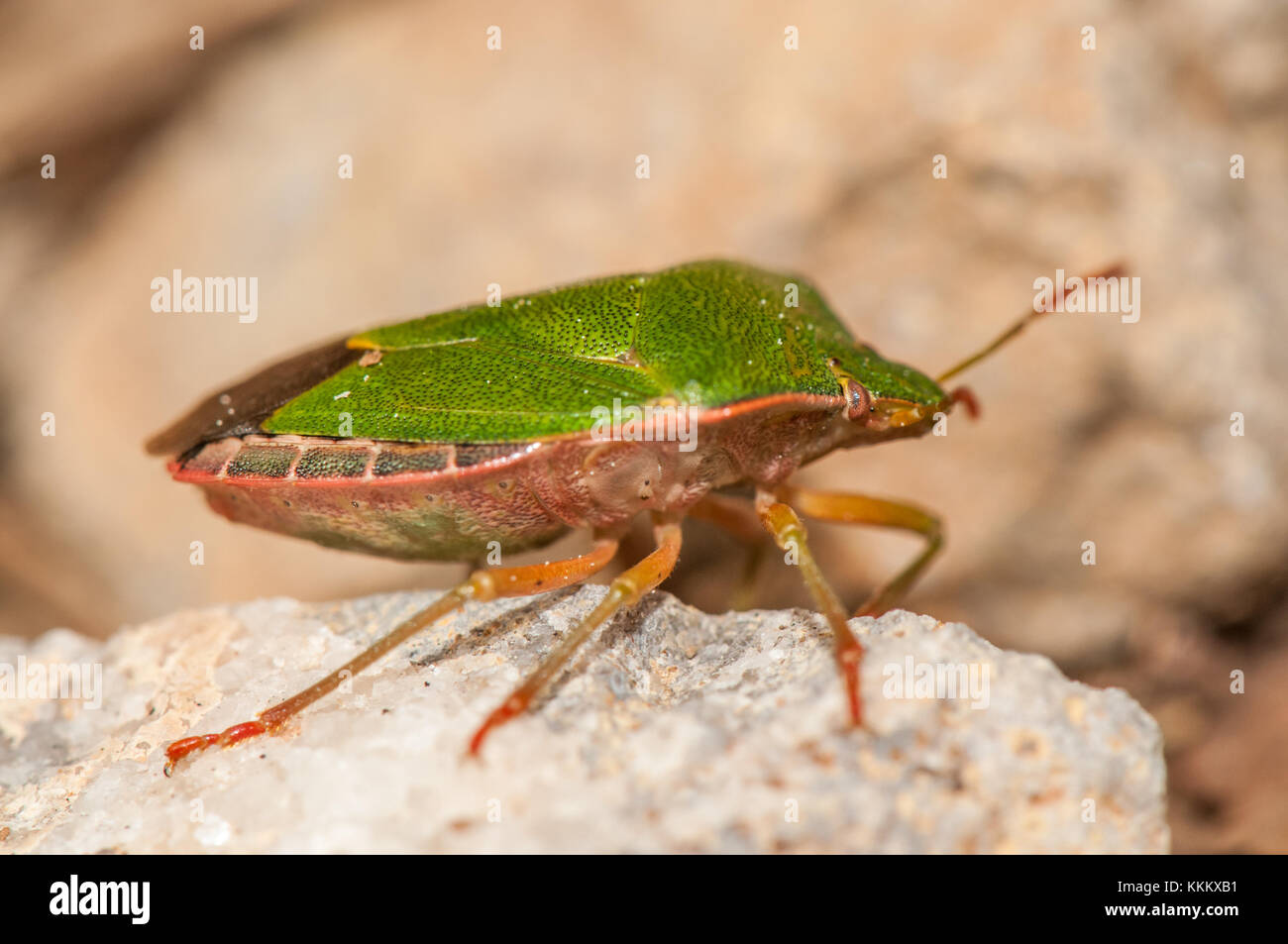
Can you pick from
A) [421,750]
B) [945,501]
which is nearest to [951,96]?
[945,501]

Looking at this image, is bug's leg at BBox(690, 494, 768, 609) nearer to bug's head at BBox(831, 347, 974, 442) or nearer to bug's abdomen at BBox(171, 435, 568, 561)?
bug's head at BBox(831, 347, 974, 442)

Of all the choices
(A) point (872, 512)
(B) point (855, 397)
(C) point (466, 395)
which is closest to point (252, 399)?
(C) point (466, 395)

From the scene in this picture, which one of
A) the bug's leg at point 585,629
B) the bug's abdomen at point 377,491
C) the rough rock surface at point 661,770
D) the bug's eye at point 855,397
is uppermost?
the bug's eye at point 855,397

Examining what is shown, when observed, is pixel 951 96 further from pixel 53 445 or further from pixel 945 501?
pixel 53 445

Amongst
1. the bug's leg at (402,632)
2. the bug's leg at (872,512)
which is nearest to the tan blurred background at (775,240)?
the bug's leg at (872,512)

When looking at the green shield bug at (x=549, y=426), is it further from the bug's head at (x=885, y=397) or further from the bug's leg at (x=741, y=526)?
the bug's leg at (x=741, y=526)

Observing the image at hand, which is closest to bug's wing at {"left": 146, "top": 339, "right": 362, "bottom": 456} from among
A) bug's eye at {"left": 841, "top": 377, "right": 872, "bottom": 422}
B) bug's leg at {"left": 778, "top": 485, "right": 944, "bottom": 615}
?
bug's eye at {"left": 841, "top": 377, "right": 872, "bottom": 422}
